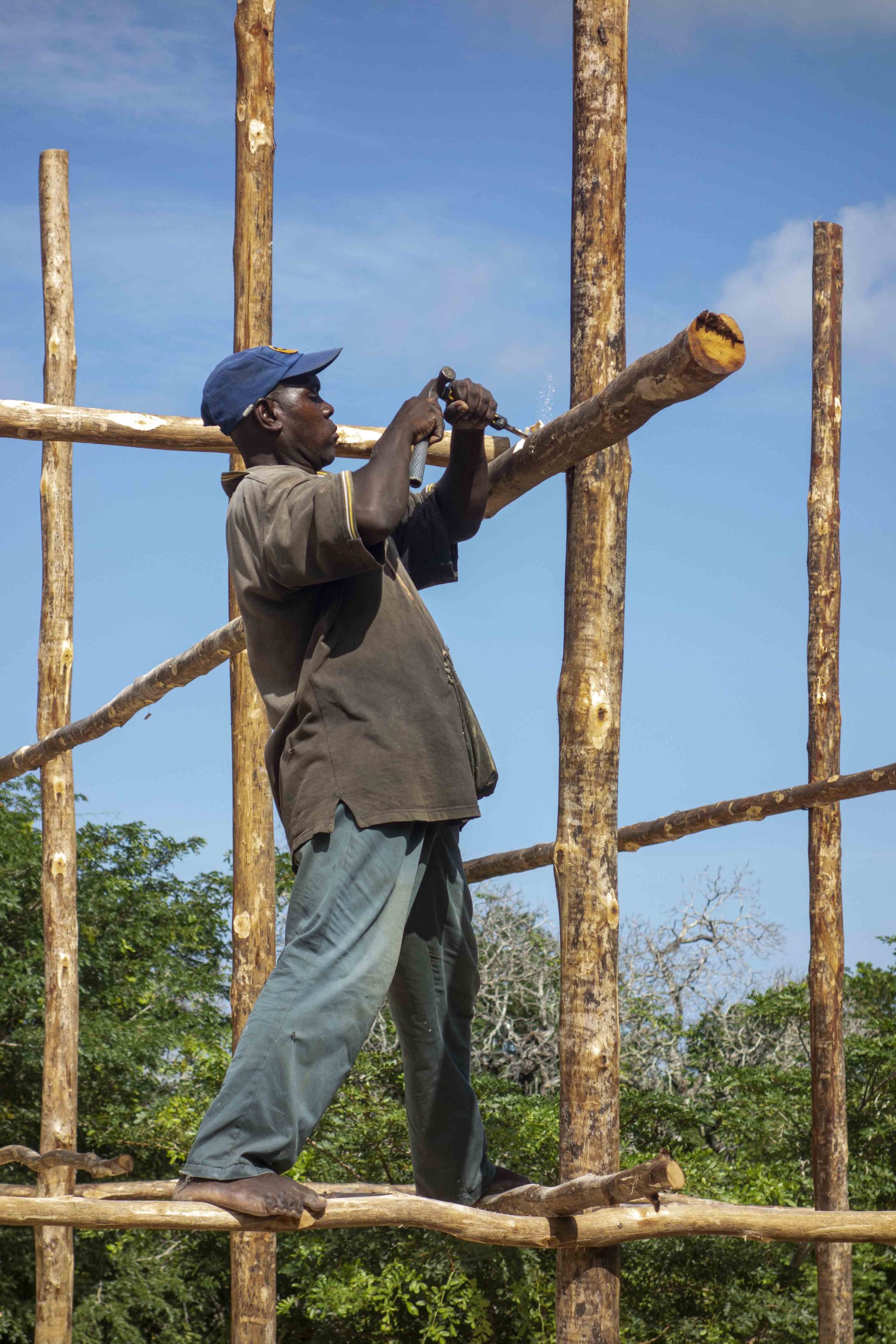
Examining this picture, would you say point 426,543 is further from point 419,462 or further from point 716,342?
point 716,342

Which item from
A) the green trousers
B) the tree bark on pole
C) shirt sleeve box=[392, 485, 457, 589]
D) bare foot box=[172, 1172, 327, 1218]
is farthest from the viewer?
the tree bark on pole

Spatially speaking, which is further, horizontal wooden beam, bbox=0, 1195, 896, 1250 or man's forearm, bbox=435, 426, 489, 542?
man's forearm, bbox=435, 426, 489, 542

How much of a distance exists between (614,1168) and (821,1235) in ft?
1.68

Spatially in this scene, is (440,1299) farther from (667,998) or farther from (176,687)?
(176,687)

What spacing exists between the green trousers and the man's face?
82cm

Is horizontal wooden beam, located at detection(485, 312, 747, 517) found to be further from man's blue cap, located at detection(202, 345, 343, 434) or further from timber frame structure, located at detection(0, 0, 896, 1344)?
man's blue cap, located at detection(202, 345, 343, 434)

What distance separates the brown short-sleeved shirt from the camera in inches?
116

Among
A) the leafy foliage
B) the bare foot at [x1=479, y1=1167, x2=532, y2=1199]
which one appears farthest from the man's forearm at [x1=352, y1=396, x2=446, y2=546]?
the leafy foliage

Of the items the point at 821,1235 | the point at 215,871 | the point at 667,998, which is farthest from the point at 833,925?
the point at 215,871

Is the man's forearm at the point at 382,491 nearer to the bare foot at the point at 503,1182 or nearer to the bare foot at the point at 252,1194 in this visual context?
the bare foot at the point at 252,1194

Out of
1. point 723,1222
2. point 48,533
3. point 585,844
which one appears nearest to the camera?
point 723,1222

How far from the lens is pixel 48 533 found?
9.05 metres

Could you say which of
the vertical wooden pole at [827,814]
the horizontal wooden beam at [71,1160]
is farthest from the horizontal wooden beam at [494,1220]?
the vertical wooden pole at [827,814]

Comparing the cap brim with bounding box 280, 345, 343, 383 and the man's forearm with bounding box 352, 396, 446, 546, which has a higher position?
the cap brim with bounding box 280, 345, 343, 383
